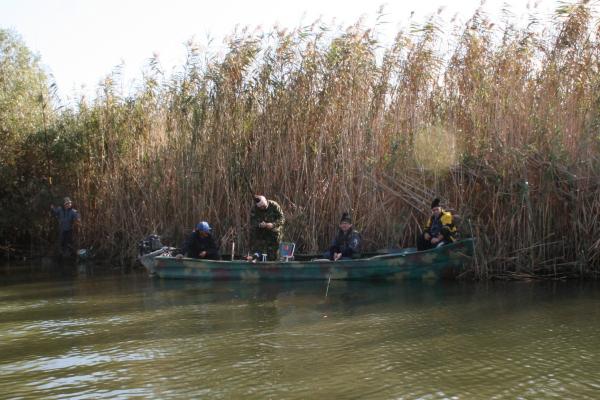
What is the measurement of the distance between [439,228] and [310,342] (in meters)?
4.24

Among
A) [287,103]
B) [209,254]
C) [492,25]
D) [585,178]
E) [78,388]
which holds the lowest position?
[78,388]

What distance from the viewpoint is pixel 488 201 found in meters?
10.7

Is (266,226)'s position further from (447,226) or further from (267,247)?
(447,226)

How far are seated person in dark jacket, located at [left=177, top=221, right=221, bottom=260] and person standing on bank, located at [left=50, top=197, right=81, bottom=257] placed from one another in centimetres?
489

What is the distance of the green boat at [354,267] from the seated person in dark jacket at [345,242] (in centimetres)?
31

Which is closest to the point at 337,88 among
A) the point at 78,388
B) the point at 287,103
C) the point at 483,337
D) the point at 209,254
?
the point at 287,103

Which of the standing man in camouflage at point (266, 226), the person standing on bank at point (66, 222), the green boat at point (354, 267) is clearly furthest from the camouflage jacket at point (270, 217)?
the person standing on bank at point (66, 222)

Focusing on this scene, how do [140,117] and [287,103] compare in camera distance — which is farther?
[140,117]

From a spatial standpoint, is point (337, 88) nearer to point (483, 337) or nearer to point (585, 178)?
point (585, 178)

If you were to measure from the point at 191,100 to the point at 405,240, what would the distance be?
5155 millimetres

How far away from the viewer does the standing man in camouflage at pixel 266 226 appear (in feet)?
37.0

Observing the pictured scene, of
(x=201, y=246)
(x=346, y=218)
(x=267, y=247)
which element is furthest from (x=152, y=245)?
(x=346, y=218)

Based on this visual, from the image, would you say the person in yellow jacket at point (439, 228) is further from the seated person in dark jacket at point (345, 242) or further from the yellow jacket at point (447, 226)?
the seated person in dark jacket at point (345, 242)

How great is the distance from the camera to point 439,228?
10422 millimetres
